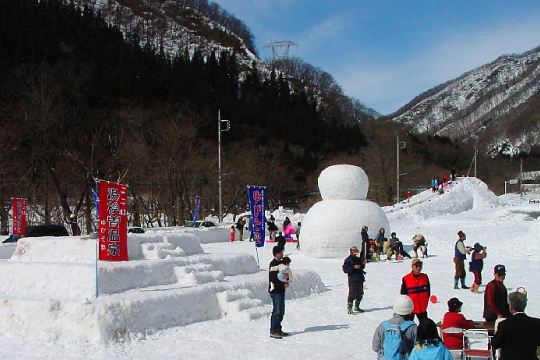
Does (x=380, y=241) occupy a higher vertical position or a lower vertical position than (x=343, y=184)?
lower

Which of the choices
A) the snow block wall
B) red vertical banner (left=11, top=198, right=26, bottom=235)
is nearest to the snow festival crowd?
the snow block wall

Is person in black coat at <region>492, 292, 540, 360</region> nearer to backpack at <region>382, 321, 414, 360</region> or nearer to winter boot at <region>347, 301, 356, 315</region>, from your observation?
backpack at <region>382, 321, 414, 360</region>

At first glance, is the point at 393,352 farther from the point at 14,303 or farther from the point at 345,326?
the point at 14,303

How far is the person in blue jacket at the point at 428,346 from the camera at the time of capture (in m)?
4.47

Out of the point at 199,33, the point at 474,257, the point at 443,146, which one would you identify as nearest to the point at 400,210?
the point at 474,257

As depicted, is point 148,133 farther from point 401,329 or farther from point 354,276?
point 401,329

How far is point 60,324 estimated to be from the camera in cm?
841

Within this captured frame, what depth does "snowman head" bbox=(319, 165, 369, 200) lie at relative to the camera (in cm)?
2098

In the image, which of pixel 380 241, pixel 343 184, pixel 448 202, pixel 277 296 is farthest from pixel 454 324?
pixel 448 202

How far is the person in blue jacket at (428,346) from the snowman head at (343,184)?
16370 millimetres

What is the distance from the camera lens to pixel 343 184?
2095 centimetres

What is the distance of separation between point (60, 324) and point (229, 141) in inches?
1958

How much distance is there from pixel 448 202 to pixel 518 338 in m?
37.4

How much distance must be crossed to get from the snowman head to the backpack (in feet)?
52.6
